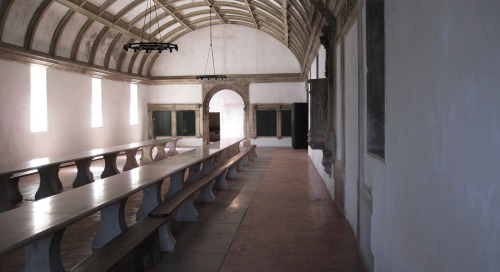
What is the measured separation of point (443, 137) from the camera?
2.11 metres

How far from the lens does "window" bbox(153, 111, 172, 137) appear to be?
22.3m

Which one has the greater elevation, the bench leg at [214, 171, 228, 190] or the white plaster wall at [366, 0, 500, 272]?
the white plaster wall at [366, 0, 500, 272]

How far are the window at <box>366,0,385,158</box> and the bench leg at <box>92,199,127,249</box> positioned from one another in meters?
3.04

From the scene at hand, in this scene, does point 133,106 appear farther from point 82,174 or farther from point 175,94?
point 82,174

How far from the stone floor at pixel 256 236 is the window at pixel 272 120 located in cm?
1215

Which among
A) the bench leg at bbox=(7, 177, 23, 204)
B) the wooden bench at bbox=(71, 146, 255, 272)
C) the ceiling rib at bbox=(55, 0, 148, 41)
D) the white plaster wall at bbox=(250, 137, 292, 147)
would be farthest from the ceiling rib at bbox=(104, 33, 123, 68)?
the wooden bench at bbox=(71, 146, 255, 272)

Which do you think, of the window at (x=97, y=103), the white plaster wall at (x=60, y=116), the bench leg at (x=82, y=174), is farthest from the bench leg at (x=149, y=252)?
the window at (x=97, y=103)

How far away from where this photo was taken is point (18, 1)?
449 inches

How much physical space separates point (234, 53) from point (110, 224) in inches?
681

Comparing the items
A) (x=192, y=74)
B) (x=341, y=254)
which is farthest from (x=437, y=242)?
(x=192, y=74)

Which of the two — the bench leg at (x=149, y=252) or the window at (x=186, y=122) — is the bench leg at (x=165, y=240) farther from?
the window at (x=186, y=122)

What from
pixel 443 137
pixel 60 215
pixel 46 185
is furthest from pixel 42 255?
pixel 46 185

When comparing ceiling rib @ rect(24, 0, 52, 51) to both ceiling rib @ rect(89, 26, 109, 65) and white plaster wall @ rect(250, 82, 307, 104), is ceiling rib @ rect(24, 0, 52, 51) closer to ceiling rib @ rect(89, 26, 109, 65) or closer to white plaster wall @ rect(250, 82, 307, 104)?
ceiling rib @ rect(89, 26, 109, 65)

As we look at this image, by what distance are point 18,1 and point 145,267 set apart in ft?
33.3
